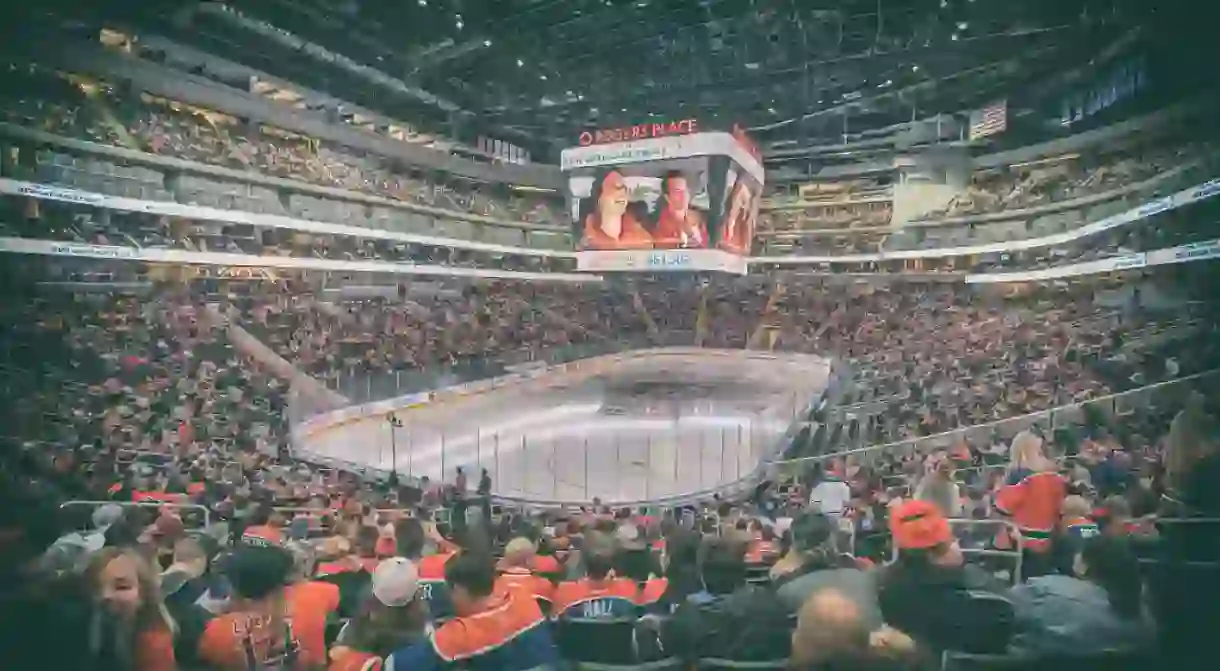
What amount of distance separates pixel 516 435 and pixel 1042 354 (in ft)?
7.97

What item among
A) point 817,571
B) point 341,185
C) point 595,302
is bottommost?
point 817,571

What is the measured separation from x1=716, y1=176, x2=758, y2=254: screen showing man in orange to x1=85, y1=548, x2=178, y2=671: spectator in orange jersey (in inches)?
115

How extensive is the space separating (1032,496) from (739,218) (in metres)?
1.80

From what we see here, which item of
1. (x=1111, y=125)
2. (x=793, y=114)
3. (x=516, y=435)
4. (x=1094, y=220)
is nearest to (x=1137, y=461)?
(x=1094, y=220)

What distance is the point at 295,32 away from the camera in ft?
14.6

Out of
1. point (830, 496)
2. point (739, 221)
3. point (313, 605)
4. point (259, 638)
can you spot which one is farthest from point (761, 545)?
point (259, 638)

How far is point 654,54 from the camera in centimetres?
436

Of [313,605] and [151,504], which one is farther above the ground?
[151,504]

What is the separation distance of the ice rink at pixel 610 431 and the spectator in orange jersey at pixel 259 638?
874 millimetres

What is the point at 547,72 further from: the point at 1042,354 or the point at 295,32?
the point at 1042,354

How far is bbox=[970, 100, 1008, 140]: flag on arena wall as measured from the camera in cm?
410

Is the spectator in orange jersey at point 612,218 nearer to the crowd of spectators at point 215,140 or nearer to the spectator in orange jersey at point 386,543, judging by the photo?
the crowd of spectators at point 215,140

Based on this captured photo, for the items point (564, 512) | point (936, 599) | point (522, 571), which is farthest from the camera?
point (564, 512)

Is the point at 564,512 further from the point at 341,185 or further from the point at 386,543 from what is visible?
the point at 341,185
